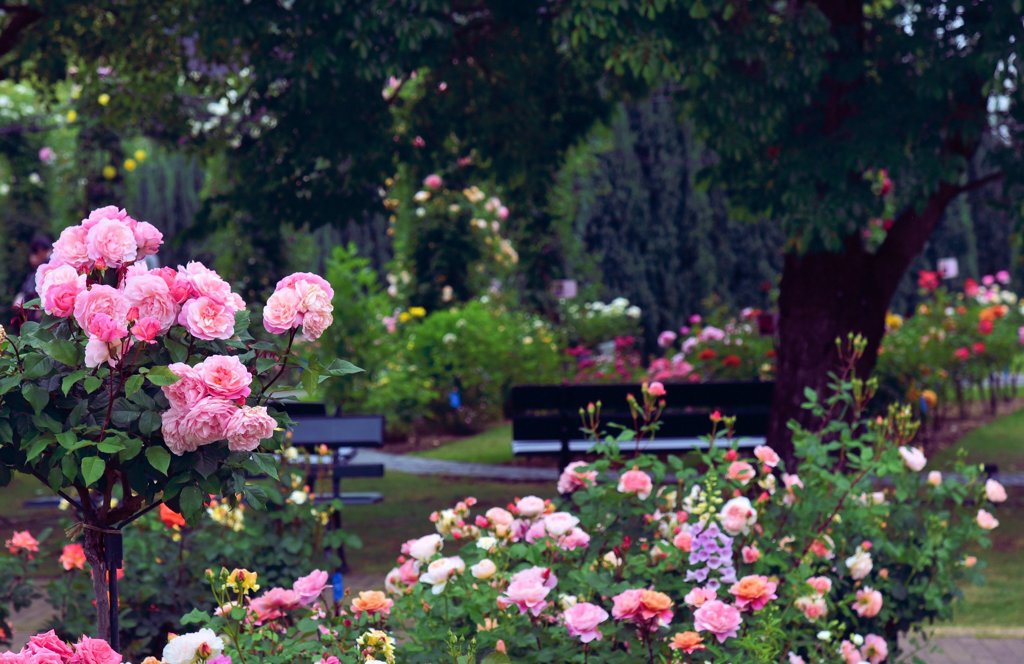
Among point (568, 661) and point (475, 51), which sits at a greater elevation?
point (475, 51)

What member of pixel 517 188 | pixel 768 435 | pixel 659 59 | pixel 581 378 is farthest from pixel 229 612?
pixel 581 378

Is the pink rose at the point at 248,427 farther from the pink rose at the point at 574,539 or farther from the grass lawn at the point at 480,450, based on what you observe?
the grass lawn at the point at 480,450

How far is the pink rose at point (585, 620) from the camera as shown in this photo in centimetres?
367

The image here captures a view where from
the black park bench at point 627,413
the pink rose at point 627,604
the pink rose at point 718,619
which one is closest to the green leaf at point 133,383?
the pink rose at point 627,604

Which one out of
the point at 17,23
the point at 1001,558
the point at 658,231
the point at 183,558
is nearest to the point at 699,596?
the point at 183,558

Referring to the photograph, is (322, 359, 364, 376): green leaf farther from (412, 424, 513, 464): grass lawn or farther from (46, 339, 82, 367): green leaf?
(412, 424, 513, 464): grass lawn

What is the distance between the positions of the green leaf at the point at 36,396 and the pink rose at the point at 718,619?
1.88 m

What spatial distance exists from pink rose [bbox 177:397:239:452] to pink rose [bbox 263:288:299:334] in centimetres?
25

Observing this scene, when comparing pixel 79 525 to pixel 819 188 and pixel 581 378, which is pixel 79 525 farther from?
pixel 581 378

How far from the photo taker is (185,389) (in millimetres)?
2881

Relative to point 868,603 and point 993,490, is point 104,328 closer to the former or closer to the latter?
point 868,603

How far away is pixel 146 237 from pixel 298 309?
434 mm

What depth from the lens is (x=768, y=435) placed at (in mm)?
10461

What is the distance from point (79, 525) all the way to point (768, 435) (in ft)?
25.9
